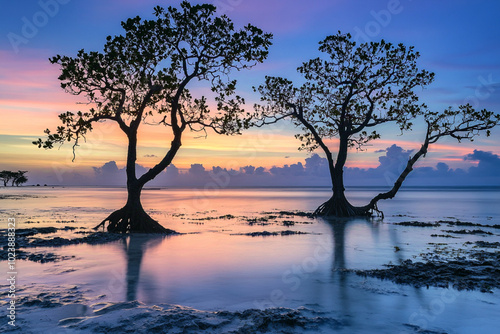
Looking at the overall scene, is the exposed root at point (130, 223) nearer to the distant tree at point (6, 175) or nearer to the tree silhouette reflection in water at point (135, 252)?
the tree silhouette reflection in water at point (135, 252)

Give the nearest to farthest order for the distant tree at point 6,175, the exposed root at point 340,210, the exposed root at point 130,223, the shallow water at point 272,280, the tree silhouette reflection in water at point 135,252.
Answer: the shallow water at point 272,280, the tree silhouette reflection in water at point 135,252, the exposed root at point 130,223, the exposed root at point 340,210, the distant tree at point 6,175

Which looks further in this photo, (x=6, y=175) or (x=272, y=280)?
(x=6, y=175)

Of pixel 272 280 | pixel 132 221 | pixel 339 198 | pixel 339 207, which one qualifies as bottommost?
pixel 272 280

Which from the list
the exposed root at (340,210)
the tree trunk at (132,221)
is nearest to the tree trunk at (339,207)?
the exposed root at (340,210)

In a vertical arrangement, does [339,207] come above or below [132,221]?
above

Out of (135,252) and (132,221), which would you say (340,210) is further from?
(135,252)

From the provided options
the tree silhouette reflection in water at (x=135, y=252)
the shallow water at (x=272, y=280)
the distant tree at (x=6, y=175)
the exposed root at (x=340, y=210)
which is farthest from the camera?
the distant tree at (x=6, y=175)

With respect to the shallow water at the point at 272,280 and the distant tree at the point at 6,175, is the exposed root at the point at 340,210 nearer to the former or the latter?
the shallow water at the point at 272,280

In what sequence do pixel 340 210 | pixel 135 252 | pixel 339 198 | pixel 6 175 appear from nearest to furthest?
pixel 135 252, pixel 340 210, pixel 339 198, pixel 6 175

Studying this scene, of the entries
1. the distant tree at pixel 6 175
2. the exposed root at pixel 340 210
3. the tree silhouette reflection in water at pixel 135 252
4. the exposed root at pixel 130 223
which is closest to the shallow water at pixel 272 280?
the tree silhouette reflection in water at pixel 135 252

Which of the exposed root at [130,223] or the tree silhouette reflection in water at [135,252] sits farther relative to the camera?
the exposed root at [130,223]

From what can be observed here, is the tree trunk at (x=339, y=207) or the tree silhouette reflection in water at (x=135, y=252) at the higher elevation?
the tree trunk at (x=339, y=207)

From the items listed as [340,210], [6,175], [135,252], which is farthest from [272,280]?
[6,175]

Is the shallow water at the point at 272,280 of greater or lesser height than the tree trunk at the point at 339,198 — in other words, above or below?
below
